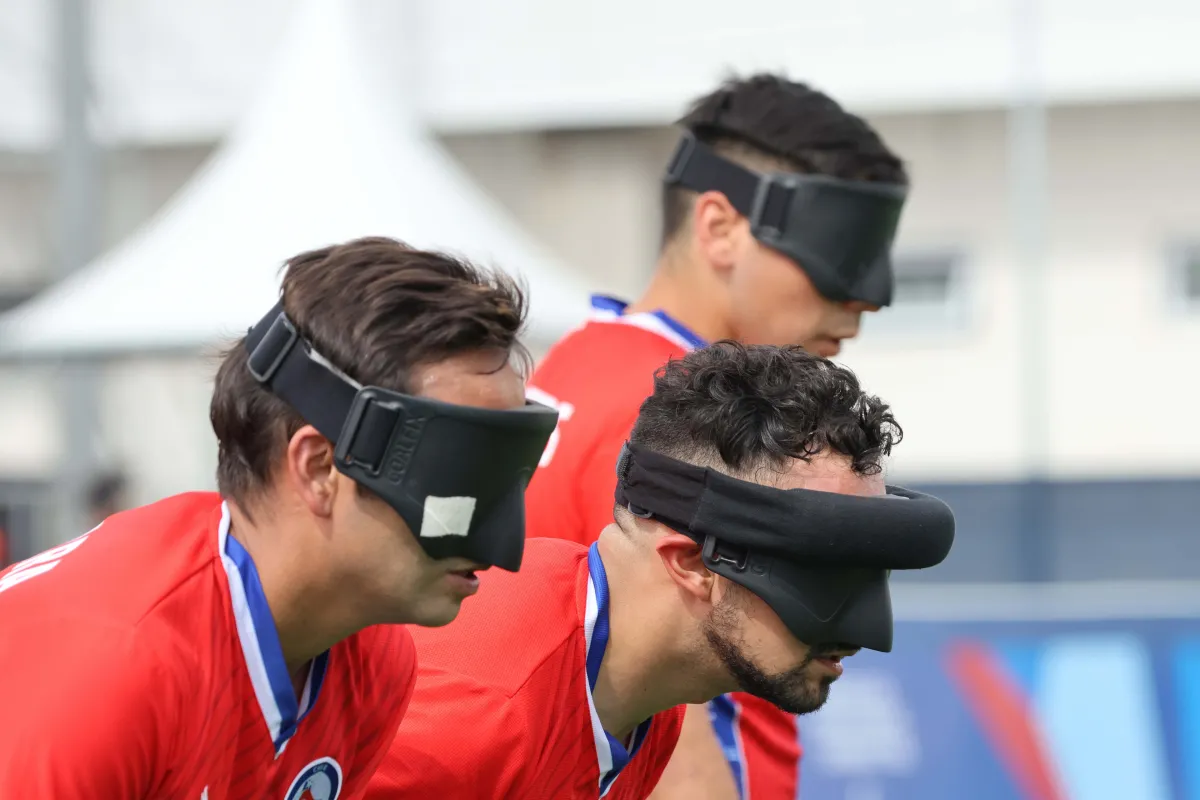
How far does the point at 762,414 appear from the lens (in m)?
2.50

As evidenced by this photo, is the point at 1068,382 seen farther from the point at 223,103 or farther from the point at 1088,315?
the point at 223,103

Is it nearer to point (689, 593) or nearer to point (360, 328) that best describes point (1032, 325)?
point (689, 593)

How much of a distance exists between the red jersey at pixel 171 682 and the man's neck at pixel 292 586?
2cm

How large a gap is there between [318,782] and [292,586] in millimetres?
370

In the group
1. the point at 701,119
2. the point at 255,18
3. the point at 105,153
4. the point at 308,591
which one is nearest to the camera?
the point at 308,591

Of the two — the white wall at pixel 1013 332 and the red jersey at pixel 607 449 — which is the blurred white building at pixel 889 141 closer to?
the white wall at pixel 1013 332

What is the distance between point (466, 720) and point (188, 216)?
5.93 metres

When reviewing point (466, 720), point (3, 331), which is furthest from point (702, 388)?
point (3, 331)

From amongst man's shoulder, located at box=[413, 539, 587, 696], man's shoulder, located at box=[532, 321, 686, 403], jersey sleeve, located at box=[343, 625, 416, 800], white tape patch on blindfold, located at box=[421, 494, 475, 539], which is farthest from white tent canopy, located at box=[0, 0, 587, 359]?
white tape patch on blindfold, located at box=[421, 494, 475, 539]

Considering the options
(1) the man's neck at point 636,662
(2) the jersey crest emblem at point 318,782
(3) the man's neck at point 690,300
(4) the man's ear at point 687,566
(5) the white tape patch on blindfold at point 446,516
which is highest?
(5) the white tape patch on blindfold at point 446,516

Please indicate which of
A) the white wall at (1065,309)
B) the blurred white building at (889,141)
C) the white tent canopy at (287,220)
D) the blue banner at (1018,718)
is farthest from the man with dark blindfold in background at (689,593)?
the white wall at (1065,309)

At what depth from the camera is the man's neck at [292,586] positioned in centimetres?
219

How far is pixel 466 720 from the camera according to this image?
241 cm

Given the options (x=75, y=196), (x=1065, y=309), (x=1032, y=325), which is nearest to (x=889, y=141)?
(x=1065, y=309)
